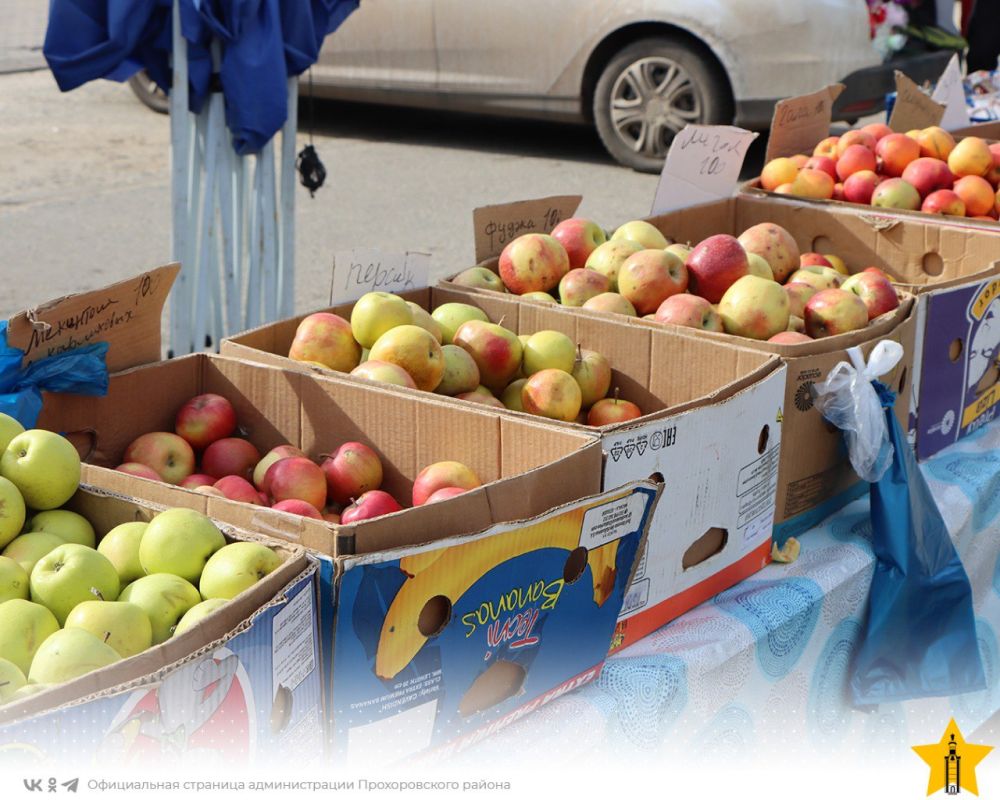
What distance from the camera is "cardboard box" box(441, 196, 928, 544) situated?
Result: 208 cm

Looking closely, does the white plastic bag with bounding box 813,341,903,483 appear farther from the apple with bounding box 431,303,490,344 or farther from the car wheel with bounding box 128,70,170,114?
the car wheel with bounding box 128,70,170,114

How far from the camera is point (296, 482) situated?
6.22ft

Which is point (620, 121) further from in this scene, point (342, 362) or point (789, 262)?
point (342, 362)

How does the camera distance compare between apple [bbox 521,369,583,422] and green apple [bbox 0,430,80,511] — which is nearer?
green apple [bbox 0,430,80,511]

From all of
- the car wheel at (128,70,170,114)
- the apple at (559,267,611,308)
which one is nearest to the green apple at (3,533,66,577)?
the apple at (559,267,611,308)

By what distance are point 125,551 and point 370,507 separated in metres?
0.41

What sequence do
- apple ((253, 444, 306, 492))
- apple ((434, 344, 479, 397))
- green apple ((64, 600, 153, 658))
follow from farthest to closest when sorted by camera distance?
apple ((434, 344, 479, 397)) → apple ((253, 444, 306, 492)) → green apple ((64, 600, 153, 658))

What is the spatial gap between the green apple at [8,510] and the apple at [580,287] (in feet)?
3.97

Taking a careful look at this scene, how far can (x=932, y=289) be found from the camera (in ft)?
8.01

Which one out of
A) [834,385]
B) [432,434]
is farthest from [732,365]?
[432,434]

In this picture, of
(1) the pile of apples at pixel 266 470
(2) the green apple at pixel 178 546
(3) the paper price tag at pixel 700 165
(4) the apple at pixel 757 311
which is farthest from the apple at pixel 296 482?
(3) the paper price tag at pixel 700 165

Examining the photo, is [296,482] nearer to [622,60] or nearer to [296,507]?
[296,507]

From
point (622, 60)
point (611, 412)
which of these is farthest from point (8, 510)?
point (622, 60)

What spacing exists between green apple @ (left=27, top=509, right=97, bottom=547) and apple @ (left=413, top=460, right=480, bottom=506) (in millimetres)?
469
